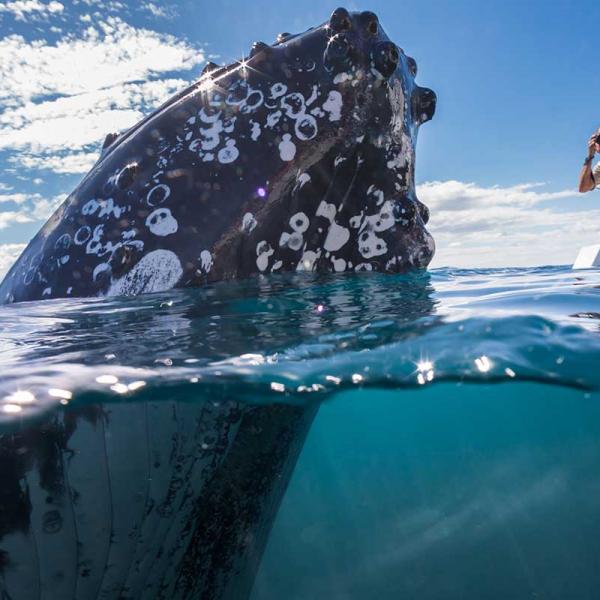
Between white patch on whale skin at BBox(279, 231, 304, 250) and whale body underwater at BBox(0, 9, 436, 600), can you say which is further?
white patch on whale skin at BBox(279, 231, 304, 250)

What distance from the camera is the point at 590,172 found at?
9.53 meters

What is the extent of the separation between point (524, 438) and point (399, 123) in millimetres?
3264

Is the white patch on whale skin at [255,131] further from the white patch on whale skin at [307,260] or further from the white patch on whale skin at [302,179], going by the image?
the white patch on whale skin at [307,260]

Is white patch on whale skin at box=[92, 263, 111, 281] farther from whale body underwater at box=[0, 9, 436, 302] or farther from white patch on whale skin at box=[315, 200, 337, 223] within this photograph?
white patch on whale skin at box=[315, 200, 337, 223]

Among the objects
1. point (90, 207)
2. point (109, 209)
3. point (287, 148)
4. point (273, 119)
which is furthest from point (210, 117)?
point (90, 207)

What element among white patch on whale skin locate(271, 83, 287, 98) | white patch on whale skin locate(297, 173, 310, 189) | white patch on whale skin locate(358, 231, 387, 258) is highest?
white patch on whale skin locate(271, 83, 287, 98)

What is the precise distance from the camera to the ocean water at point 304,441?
6.14 ft

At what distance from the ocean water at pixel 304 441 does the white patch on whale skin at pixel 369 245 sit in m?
0.24

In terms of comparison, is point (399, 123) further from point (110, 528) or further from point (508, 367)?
point (110, 528)

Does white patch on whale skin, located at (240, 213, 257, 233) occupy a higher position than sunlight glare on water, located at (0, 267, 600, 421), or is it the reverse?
white patch on whale skin, located at (240, 213, 257, 233)

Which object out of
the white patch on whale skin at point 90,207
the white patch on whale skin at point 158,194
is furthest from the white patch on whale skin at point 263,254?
the white patch on whale skin at point 90,207

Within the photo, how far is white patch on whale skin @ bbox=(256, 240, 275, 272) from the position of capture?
433 cm

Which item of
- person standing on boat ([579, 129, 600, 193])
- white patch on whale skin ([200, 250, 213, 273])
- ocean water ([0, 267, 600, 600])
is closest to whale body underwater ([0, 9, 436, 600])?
white patch on whale skin ([200, 250, 213, 273])

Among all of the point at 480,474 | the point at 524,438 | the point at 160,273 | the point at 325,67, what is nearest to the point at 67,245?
the point at 160,273
